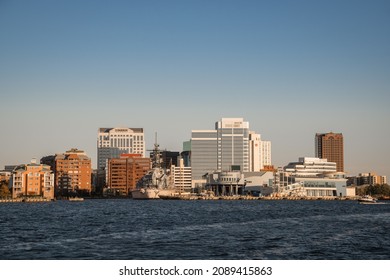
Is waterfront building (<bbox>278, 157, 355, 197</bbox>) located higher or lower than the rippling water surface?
higher

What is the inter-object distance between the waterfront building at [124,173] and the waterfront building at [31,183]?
47453 millimetres

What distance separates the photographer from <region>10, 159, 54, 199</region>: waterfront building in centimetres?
11269

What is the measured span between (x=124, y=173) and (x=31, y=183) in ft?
180

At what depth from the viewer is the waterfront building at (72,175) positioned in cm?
14812

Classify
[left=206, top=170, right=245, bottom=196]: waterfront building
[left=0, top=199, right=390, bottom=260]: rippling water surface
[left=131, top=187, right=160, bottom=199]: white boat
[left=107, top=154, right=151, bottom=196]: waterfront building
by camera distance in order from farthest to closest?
[left=107, top=154, right=151, bottom=196]: waterfront building → [left=206, top=170, right=245, bottom=196]: waterfront building → [left=131, top=187, right=160, bottom=199]: white boat → [left=0, top=199, right=390, bottom=260]: rippling water surface

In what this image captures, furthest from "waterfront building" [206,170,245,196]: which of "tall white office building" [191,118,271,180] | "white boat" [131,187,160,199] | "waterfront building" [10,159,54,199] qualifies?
"waterfront building" [10,159,54,199]

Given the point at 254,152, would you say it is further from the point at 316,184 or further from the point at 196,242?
the point at 196,242

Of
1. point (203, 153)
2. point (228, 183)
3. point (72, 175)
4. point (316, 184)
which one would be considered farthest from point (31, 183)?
point (203, 153)

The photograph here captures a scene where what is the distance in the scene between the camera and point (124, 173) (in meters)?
168

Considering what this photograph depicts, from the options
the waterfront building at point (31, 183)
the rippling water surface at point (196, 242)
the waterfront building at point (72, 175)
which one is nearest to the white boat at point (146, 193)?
the waterfront building at point (72, 175)

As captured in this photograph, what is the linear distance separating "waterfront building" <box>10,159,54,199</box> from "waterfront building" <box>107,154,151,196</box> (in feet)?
156

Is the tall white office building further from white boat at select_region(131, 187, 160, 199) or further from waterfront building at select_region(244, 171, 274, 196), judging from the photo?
white boat at select_region(131, 187, 160, 199)

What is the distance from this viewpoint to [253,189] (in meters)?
156
